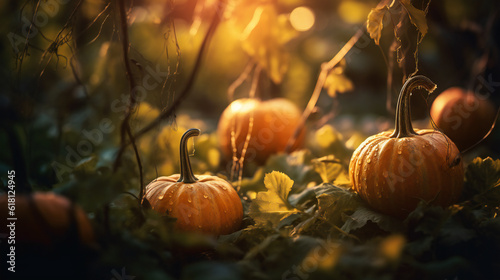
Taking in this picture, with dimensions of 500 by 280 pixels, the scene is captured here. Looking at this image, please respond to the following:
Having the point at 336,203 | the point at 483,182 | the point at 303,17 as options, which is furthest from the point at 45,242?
the point at 303,17

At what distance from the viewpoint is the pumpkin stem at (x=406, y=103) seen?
43.2 inches

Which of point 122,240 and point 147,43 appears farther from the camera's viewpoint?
point 147,43

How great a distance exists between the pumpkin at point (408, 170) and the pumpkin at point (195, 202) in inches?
16.3

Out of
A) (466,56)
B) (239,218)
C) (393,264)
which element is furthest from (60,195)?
(466,56)

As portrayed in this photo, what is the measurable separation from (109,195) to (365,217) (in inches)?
27.4

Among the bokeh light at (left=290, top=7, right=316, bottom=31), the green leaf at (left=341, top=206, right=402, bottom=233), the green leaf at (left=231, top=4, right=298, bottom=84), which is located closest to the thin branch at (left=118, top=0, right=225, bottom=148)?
the green leaf at (left=341, top=206, right=402, bottom=233)

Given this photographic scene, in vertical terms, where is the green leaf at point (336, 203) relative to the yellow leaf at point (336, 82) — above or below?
below

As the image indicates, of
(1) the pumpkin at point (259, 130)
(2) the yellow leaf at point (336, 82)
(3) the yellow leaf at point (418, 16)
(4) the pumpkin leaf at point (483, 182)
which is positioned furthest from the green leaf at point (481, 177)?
(1) the pumpkin at point (259, 130)

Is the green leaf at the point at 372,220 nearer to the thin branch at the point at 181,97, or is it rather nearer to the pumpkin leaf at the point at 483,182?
the pumpkin leaf at the point at 483,182

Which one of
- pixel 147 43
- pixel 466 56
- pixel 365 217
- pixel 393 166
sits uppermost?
pixel 147 43

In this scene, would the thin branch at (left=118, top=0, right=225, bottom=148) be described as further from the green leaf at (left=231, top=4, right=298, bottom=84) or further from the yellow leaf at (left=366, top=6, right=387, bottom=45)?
the green leaf at (left=231, top=4, right=298, bottom=84)

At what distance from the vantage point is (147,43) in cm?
384

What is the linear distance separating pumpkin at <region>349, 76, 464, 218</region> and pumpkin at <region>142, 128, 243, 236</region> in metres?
0.41

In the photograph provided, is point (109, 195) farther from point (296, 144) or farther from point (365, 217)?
point (296, 144)
